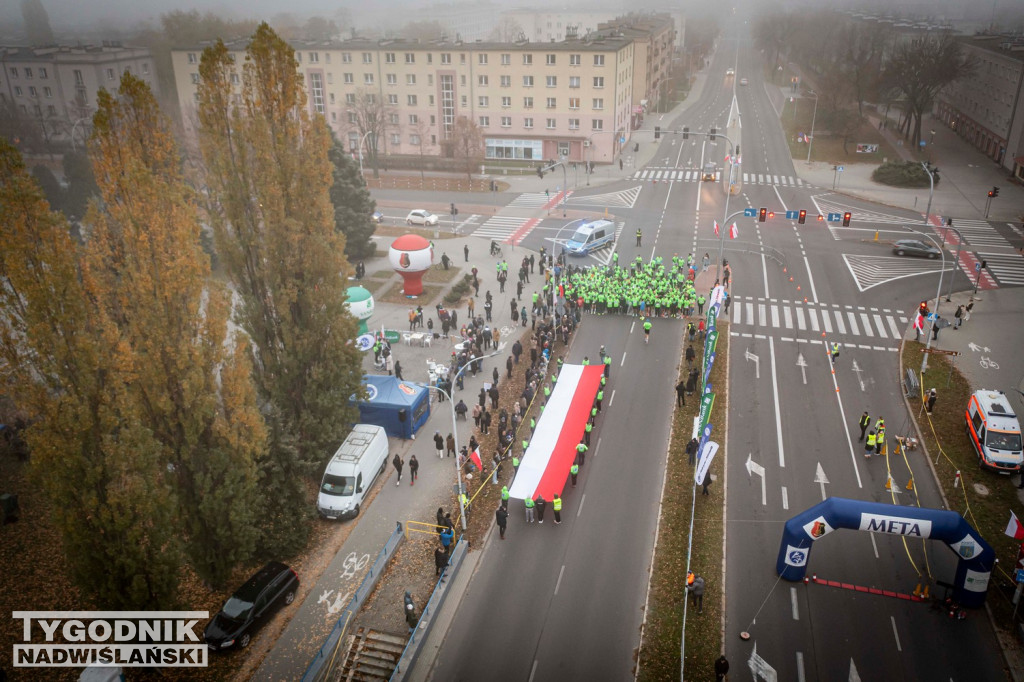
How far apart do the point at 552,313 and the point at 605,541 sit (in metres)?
21.5

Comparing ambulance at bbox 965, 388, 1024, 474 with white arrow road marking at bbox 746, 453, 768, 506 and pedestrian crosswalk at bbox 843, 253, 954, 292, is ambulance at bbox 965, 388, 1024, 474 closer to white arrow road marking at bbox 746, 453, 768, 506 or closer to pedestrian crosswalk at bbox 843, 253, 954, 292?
white arrow road marking at bbox 746, 453, 768, 506

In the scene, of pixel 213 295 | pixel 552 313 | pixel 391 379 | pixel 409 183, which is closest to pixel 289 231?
pixel 213 295

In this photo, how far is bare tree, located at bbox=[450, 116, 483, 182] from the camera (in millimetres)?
76938

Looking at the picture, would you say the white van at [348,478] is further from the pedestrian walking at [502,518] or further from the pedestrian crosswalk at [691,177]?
the pedestrian crosswalk at [691,177]

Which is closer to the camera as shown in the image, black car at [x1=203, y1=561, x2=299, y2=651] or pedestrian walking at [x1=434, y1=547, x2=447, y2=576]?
black car at [x1=203, y1=561, x2=299, y2=651]

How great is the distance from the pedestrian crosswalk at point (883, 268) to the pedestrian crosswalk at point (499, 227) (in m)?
27.1

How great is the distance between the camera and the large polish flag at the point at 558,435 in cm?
2711

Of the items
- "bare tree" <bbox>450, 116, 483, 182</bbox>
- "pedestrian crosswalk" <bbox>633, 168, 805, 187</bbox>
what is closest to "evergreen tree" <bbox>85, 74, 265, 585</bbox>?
"bare tree" <bbox>450, 116, 483, 182</bbox>

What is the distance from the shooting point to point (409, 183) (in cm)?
7850

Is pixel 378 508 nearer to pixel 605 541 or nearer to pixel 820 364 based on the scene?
pixel 605 541

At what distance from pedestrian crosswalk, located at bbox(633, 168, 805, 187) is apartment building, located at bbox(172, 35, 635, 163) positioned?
21.6ft

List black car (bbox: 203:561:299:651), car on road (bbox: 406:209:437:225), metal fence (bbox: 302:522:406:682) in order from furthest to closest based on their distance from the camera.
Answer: car on road (bbox: 406:209:437:225) → black car (bbox: 203:561:299:651) → metal fence (bbox: 302:522:406:682)

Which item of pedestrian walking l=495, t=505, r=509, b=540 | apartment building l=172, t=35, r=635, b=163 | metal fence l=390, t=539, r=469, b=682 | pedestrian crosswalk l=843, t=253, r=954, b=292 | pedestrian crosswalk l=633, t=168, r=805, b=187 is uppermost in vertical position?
apartment building l=172, t=35, r=635, b=163

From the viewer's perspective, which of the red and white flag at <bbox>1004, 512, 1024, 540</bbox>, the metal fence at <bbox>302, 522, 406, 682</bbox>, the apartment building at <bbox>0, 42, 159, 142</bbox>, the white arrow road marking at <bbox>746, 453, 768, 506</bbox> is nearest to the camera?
the metal fence at <bbox>302, 522, 406, 682</bbox>
